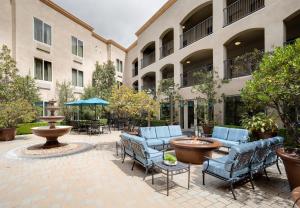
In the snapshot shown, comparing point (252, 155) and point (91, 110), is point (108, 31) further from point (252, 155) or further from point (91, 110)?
point (252, 155)

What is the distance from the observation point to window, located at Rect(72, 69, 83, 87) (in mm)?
21578

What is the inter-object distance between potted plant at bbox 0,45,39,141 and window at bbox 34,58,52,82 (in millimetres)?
2658

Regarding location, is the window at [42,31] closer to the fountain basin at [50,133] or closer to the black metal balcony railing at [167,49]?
the black metal balcony railing at [167,49]

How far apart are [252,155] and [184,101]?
39.0 ft

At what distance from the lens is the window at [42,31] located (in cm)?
1709

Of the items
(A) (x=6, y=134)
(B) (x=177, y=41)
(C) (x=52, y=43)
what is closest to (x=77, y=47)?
(C) (x=52, y=43)

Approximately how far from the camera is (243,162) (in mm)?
4520

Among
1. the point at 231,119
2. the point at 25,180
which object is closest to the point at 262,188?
the point at 25,180

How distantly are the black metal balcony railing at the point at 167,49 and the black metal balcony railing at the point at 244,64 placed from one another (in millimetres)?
8562

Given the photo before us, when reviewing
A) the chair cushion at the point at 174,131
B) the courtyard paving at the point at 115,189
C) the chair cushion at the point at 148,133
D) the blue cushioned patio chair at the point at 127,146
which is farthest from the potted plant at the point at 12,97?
the chair cushion at the point at 174,131

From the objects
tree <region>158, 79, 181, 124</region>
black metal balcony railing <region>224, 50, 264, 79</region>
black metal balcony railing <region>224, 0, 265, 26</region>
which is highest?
black metal balcony railing <region>224, 0, 265, 26</region>

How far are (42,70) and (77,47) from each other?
225 inches

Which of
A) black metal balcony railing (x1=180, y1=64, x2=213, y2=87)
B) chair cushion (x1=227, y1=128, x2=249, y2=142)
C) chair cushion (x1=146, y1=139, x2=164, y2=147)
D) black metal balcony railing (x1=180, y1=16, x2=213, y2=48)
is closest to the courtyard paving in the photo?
chair cushion (x1=146, y1=139, x2=164, y2=147)

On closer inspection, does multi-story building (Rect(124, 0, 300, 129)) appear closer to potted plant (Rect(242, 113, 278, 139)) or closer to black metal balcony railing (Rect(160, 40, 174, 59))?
black metal balcony railing (Rect(160, 40, 174, 59))
